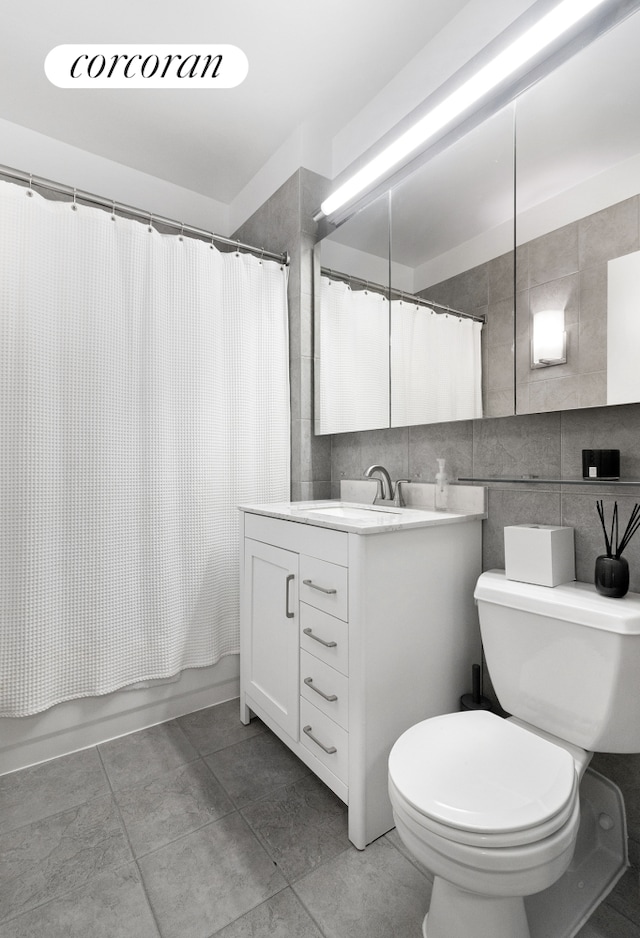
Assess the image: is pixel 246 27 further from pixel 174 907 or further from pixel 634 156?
pixel 174 907

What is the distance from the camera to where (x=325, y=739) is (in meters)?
1.31

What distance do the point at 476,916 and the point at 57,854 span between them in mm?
1040

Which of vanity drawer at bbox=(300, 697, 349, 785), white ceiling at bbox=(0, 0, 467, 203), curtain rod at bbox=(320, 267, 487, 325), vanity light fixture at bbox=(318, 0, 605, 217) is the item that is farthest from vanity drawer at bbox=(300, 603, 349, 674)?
white ceiling at bbox=(0, 0, 467, 203)

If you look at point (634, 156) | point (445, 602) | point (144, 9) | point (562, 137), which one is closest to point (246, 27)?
point (144, 9)

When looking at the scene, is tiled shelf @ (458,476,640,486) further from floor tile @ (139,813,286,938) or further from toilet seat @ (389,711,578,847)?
floor tile @ (139,813,286,938)

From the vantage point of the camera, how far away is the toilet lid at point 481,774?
0.81 metres

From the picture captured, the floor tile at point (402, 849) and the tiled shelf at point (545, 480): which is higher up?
the tiled shelf at point (545, 480)

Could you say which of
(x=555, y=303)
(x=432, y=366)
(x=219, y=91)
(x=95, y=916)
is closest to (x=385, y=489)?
(x=432, y=366)

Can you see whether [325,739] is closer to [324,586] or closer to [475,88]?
[324,586]

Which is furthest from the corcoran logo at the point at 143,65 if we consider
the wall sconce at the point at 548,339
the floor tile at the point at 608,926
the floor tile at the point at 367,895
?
the floor tile at the point at 608,926

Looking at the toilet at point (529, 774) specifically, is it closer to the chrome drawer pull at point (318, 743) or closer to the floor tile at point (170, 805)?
the chrome drawer pull at point (318, 743)

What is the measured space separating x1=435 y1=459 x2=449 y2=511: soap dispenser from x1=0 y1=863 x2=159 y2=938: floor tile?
1.29 metres

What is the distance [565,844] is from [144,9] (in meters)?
2.52

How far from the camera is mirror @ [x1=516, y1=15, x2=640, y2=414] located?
1.08m
